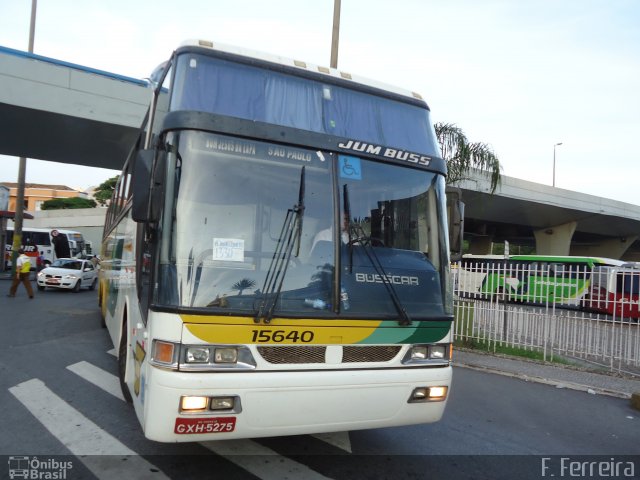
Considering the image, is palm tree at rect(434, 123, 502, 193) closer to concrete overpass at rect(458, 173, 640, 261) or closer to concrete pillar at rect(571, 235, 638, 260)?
concrete overpass at rect(458, 173, 640, 261)

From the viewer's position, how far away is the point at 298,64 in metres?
4.36

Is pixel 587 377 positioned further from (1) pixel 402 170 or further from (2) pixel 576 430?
(1) pixel 402 170

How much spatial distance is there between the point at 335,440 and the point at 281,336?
1.84 metres

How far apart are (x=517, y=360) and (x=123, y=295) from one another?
7.28m

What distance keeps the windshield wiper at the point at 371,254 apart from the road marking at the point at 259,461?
57.3 inches

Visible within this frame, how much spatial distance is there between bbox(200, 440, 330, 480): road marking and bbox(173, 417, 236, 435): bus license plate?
78cm

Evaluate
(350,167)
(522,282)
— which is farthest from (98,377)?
(522,282)

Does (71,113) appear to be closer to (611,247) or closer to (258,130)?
(258,130)

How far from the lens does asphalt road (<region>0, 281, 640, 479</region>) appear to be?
4.11m

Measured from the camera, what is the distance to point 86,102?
14891 mm

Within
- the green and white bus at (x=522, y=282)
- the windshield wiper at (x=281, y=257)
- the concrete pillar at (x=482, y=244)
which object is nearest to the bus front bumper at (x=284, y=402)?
the windshield wiper at (x=281, y=257)

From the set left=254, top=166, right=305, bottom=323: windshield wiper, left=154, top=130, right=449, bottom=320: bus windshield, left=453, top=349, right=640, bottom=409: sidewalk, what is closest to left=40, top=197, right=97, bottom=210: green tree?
left=453, top=349, right=640, bottom=409: sidewalk

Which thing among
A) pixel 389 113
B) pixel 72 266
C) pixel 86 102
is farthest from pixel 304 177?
pixel 72 266

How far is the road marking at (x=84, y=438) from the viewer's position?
154 inches
